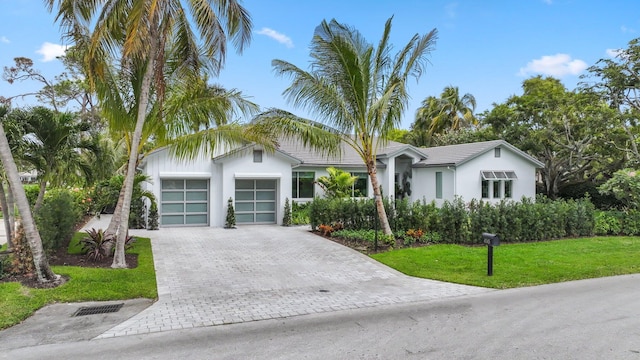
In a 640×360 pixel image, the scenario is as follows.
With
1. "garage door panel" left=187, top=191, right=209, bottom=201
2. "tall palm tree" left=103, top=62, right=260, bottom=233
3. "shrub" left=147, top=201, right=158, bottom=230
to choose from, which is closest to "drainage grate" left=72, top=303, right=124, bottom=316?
"tall palm tree" left=103, top=62, right=260, bottom=233

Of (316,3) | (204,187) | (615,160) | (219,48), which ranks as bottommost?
(204,187)

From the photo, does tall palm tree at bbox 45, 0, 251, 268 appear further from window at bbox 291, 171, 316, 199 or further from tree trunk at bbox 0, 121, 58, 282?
window at bbox 291, 171, 316, 199

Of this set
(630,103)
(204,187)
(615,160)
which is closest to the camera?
(204,187)

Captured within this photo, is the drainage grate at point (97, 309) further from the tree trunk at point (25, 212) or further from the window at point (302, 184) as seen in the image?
the window at point (302, 184)

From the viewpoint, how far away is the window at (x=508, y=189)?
21297 millimetres

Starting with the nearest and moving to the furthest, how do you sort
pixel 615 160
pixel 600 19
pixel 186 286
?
pixel 186 286
pixel 600 19
pixel 615 160

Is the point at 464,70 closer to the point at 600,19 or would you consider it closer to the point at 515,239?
the point at 600,19

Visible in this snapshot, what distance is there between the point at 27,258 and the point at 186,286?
10.9ft

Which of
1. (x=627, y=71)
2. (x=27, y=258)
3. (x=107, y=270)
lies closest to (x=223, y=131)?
(x=107, y=270)

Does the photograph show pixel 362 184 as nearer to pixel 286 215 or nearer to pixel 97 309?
pixel 286 215

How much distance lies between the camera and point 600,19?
13.2 metres

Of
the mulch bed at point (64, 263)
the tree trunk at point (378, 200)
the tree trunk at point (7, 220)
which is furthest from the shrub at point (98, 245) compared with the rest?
the tree trunk at point (378, 200)

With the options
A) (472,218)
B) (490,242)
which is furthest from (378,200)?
(490,242)

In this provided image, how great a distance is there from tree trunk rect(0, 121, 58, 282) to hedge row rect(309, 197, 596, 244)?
8.99m
